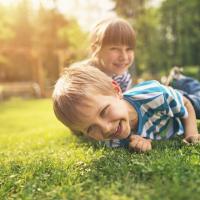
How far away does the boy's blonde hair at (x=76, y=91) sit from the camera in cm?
352

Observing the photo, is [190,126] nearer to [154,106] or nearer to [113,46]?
[154,106]

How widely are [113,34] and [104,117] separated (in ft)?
8.29

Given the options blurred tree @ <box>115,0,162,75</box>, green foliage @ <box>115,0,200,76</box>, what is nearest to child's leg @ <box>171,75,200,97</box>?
blurred tree @ <box>115,0,162,75</box>

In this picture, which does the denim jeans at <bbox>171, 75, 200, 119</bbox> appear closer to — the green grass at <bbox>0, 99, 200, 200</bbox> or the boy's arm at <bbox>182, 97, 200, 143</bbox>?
the boy's arm at <bbox>182, 97, 200, 143</bbox>

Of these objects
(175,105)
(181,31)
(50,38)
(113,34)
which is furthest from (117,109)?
(50,38)

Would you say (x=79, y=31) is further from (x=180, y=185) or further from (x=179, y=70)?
(x=180, y=185)

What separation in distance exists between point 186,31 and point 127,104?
117 ft

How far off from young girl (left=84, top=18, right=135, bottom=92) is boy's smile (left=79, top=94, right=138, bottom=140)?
227cm

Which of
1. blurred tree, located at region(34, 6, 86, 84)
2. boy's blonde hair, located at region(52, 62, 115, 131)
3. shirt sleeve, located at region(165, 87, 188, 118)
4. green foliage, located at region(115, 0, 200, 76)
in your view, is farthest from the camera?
blurred tree, located at region(34, 6, 86, 84)

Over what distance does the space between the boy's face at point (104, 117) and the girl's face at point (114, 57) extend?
2.33m

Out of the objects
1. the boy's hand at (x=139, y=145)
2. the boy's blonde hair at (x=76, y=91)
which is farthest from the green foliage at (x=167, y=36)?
the boy's blonde hair at (x=76, y=91)

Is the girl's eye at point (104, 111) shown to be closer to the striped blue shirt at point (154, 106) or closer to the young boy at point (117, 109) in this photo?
the young boy at point (117, 109)

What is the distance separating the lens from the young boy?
3.55 meters

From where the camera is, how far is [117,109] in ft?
12.1
